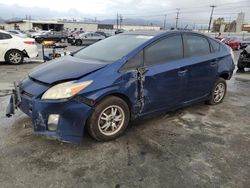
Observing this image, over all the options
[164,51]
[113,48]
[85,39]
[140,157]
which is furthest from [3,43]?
[85,39]

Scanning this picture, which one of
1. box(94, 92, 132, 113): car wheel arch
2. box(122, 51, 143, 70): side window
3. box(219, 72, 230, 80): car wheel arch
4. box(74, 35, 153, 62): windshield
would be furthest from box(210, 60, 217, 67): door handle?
box(94, 92, 132, 113): car wheel arch

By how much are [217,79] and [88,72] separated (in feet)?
9.63

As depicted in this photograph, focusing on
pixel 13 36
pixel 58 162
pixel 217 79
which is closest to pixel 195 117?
pixel 217 79

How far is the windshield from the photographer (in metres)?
A: 3.96

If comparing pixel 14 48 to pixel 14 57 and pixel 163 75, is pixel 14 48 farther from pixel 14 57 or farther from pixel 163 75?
pixel 163 75

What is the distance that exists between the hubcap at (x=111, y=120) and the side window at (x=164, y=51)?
0.84m

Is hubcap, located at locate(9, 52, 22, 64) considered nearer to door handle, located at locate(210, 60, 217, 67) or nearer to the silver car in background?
door handle, located at locate(210, 60, 217, 67)

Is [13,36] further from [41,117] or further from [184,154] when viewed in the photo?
[184,154]

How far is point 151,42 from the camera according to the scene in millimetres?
4043

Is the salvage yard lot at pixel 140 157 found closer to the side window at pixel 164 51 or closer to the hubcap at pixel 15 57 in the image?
the side window at pixel 164 51

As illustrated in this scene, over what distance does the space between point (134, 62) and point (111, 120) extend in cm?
87

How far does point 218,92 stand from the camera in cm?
555

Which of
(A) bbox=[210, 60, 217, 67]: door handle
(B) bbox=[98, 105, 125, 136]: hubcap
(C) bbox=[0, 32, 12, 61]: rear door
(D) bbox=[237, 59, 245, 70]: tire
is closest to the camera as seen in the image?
(B) bbox=[98, 105, 125, 136]: hubcap

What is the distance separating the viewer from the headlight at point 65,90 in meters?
3.25
